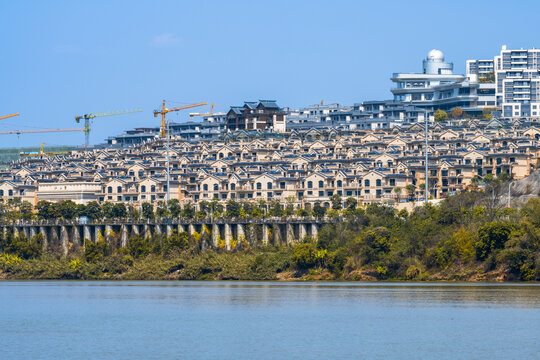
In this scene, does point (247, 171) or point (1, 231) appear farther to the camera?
point (247, 171)

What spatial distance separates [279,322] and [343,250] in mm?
41970

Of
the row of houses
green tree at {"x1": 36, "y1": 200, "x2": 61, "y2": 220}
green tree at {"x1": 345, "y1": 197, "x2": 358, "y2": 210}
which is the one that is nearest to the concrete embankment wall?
green tree at {"x1": 36, "y1": 200, "x2": 61, "y2": 220}

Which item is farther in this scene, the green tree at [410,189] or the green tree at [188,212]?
the green tree at [410,189]

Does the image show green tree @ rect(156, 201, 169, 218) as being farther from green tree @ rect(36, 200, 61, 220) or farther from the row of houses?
green tree @ rect(36, 200, 61, 220)

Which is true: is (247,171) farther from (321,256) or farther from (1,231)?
(321,256)

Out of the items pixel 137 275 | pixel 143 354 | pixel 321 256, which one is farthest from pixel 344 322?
pixel 137 275

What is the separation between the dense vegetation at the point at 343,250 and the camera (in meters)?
106

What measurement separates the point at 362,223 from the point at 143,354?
6787cm

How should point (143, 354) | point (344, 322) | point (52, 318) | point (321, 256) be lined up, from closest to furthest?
point (143, 354), point (344, 322), point (52, 318), point (321, 256)

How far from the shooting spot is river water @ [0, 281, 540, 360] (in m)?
61.6

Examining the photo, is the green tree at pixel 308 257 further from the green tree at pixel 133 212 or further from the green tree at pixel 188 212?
the green tree at pixel 133 212

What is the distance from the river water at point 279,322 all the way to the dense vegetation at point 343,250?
4.00 m

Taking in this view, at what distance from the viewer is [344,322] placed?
74625 millimetres

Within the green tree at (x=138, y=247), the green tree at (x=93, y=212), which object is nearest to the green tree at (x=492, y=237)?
the green tree at (x=138, y=247)
